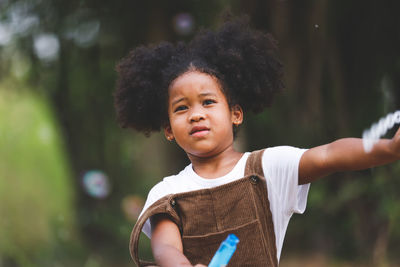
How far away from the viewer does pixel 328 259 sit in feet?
21.3

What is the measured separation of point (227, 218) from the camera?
186 cm

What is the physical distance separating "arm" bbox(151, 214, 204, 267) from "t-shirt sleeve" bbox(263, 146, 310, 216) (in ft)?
1.14

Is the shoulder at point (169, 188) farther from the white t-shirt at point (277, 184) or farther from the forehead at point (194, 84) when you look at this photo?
the forehead at point (194, 84)

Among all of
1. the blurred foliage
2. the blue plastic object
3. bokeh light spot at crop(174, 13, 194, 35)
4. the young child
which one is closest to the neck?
the young child

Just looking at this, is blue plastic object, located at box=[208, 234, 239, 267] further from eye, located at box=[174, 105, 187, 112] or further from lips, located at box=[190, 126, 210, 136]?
eye, located at box=[174, 105, 187, 112]

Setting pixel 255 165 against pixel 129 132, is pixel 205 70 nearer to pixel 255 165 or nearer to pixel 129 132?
pixel 255 165

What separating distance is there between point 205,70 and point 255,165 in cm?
42

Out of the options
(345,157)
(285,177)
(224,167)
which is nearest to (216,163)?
(224,167)

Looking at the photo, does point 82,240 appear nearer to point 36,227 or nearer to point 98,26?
point 36,227

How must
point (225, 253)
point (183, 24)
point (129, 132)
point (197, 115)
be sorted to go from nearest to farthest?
point (225, 253)
point (197, 115)
point (183, 24)
point (129, 132)

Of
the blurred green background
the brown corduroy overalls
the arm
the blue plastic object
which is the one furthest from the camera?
the blurred green background

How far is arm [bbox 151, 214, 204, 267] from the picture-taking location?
174 cm

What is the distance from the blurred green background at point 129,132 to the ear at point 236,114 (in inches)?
86.6

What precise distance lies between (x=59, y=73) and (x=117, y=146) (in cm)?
212
